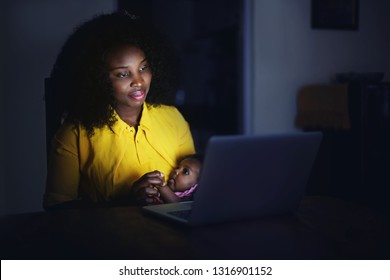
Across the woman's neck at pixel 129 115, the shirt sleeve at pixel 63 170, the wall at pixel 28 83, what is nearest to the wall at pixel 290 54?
the wall at pixel 28 83

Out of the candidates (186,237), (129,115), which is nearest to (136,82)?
(129,115)

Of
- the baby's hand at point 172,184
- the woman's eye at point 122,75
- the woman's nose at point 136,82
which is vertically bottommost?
the baby's hand at point 172,184

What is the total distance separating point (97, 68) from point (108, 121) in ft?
0.66

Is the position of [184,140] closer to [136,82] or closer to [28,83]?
[136,82]

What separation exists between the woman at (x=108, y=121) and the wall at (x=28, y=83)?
55.3 inches

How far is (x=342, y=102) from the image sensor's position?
11.8 feet

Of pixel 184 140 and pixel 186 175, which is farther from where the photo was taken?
pixel 184 140

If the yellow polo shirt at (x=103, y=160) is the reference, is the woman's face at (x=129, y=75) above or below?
above

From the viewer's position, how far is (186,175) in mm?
1749

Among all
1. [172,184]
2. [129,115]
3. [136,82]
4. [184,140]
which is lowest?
[172,184]

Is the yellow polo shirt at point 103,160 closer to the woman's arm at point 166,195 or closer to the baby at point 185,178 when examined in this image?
the baby at point 185,178

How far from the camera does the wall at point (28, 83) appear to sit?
10.7 ft
